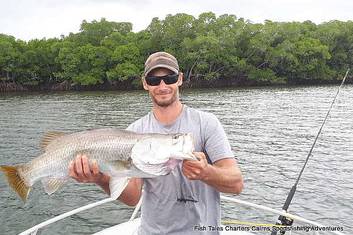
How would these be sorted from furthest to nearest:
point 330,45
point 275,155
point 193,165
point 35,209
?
point 330,45 → point 275,155 → point 35,209 → point 193,165

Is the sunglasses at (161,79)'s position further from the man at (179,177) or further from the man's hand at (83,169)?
the man's hand at (83,169)

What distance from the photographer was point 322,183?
46.1ft

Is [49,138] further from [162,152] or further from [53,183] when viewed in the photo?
[162,152]

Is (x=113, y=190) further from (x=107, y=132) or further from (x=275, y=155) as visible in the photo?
(x=275, y=155)

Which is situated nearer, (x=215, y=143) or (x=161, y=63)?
(x=215, y=143)

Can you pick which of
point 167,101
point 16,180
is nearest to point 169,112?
point 167,101

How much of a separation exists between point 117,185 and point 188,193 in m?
0.60

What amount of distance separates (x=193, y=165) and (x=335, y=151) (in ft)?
56.0

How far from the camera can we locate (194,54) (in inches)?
2788

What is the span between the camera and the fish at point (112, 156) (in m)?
3.15

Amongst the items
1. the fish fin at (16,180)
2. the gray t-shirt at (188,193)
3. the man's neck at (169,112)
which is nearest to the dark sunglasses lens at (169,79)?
the man's neck at (169,112)

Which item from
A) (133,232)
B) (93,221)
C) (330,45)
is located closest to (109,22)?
(330,45)

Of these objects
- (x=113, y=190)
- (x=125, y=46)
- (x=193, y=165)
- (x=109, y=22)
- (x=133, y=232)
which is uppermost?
(x=109, y=22)

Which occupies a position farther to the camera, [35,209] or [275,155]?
[275,155]
